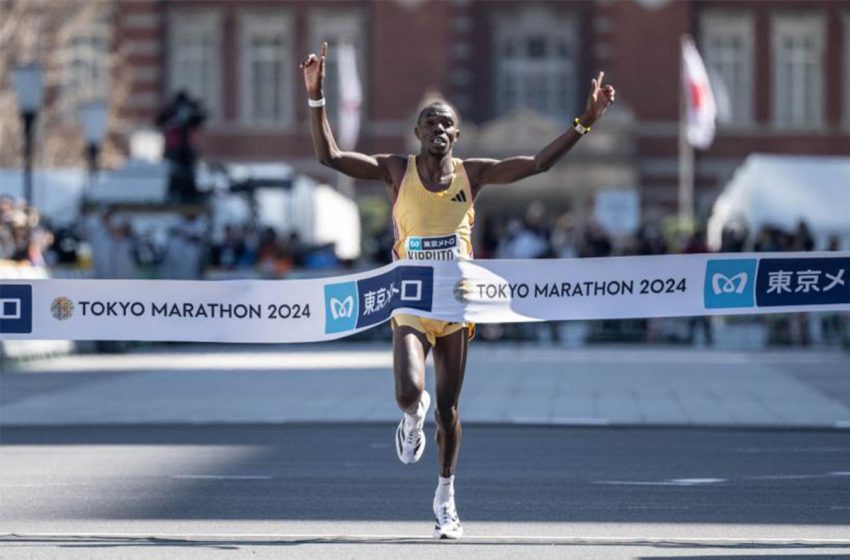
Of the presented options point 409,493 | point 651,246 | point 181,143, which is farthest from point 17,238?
point 409,493

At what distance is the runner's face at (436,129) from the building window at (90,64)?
1892 inches

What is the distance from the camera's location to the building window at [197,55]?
60312 mm

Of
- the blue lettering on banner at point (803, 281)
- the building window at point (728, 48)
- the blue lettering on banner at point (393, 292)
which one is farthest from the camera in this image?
the building window at point (728, 48)

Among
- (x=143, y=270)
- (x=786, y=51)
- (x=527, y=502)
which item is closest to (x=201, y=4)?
(x=786, y=51)

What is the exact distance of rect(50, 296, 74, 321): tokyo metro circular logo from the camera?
11992 millimetres

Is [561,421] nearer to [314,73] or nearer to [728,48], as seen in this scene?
[314,73]

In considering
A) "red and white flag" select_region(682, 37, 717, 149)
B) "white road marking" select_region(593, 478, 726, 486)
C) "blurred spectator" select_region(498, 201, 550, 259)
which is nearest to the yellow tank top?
"white road marking" select_region(593, 478, 726, 486)

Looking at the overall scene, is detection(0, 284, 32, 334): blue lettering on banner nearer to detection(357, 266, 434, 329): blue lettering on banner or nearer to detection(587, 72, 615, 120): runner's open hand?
detection(357, 266, 434, 329): blue lettering on banner

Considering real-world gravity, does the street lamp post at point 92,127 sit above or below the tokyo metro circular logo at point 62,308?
above

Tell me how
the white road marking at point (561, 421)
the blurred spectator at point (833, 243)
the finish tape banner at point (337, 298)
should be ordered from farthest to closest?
the blurred spectator at point (833, 243) → the white road marking at point (561, 421) → the finish tape banner at point (337, 298)

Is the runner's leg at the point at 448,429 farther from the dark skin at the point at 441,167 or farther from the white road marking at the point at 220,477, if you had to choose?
the white road marking at the point at 220,477

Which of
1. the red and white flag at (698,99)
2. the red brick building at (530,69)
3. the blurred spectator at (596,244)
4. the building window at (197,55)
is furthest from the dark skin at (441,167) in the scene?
the building window at (197,55)

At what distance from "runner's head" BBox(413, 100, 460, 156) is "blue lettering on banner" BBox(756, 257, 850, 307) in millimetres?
2226

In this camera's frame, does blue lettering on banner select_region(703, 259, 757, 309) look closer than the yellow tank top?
No
